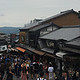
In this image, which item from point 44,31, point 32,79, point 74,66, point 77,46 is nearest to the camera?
point 77,46

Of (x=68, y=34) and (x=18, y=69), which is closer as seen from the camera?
(x=18, y=69)

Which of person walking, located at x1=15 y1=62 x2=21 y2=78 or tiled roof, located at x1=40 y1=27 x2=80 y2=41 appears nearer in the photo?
person walking, located at x1=15 y1=62 x2=21 y2=78

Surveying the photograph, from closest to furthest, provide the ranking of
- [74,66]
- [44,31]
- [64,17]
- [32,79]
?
[74,66]
[32,79]
[44,31]
[64,17]

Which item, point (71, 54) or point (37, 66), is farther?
point (37, 66)

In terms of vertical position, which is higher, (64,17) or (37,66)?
(64,17)

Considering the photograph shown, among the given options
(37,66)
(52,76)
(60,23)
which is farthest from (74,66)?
(60,23)

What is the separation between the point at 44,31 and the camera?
24.8 m

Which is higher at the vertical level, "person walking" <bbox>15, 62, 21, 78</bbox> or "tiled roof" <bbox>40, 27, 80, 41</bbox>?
"tiled roof" <bbox>40, 27, 80, 41</bbox>

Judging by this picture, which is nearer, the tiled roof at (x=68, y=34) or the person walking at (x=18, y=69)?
the person walking at (x=18, y=69)

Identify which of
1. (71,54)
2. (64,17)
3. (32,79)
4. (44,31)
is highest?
(64,17)

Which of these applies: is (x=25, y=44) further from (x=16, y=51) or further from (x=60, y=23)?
(x=60, y=23)

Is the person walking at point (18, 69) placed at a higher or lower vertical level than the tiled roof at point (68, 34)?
lower

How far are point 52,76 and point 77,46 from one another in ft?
9.74

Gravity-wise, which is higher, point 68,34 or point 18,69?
point 68,34
